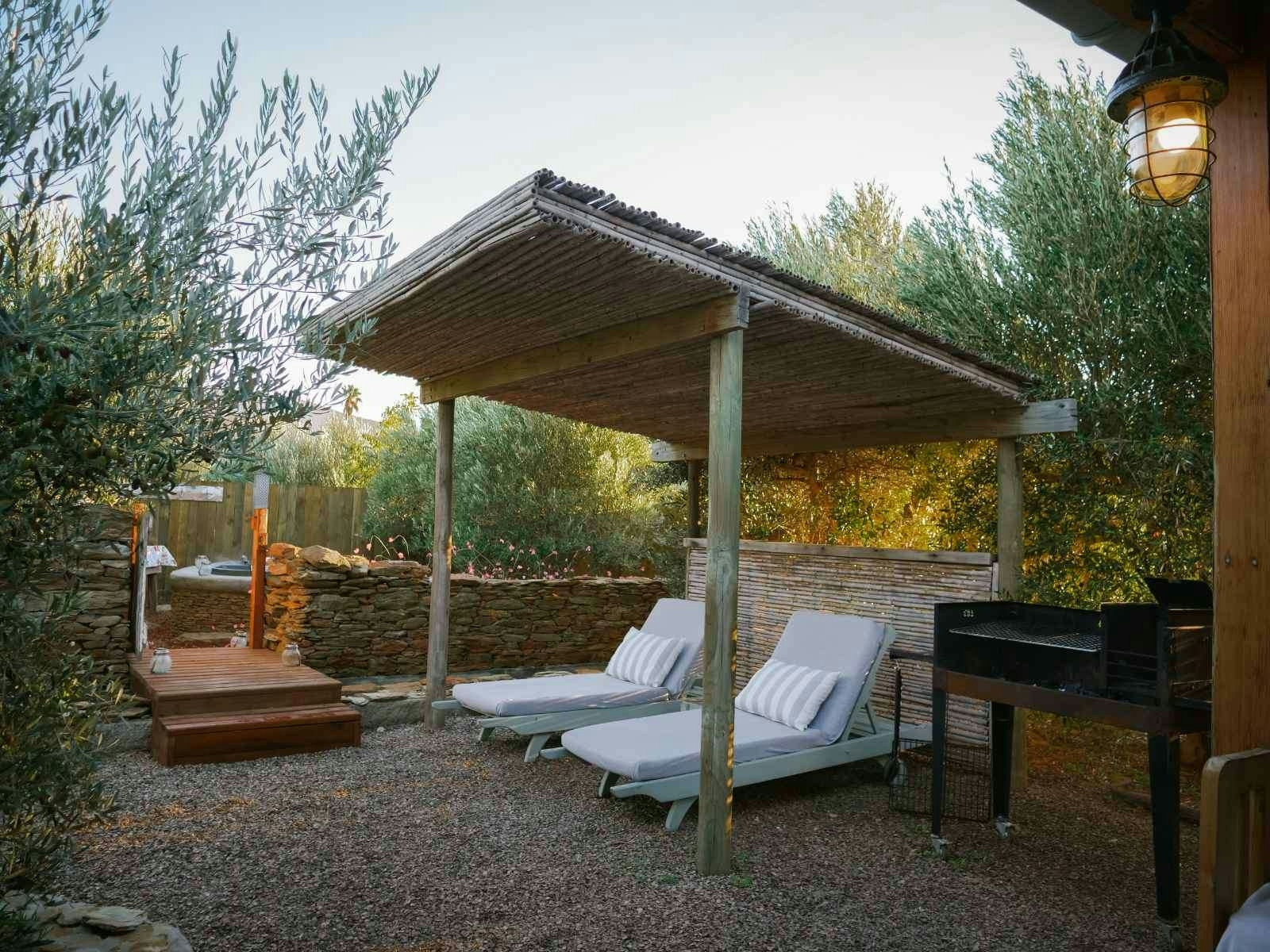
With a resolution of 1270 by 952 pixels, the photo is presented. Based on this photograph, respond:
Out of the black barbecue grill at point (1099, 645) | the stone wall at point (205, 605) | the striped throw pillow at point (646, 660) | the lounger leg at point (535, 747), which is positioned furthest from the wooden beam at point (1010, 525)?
the stone wall at point (205, 605)

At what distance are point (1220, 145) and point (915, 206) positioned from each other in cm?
537

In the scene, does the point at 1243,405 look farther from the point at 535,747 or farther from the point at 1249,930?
the point at 535,747

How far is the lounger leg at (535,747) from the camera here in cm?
562

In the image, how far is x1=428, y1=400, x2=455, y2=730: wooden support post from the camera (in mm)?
6566

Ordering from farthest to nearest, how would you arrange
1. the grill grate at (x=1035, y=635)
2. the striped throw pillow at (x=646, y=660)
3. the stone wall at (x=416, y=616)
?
the stone wall at (x=416, y=616), the striped throw pillow at (x=646, y=660), the grill grate at (x=1035, y=635)

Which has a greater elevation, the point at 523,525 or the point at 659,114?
the point at 659,114

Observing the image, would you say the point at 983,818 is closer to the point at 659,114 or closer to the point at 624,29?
the point at 624,29

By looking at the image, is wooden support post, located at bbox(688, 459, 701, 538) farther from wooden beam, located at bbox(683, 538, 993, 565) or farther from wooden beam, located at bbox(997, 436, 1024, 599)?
wooden beam, located at bbox(997, 436, 1024, 599)

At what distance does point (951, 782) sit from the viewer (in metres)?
5.38

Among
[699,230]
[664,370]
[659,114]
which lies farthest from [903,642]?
[659,114]

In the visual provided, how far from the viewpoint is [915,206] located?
7.68 m

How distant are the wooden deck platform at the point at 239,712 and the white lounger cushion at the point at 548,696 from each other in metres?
0.93

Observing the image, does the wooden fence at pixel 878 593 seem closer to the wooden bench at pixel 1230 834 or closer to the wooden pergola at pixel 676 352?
the wooden pergola at pixel 676 352

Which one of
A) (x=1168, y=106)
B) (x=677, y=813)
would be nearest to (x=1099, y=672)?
(x=677, y=813)
